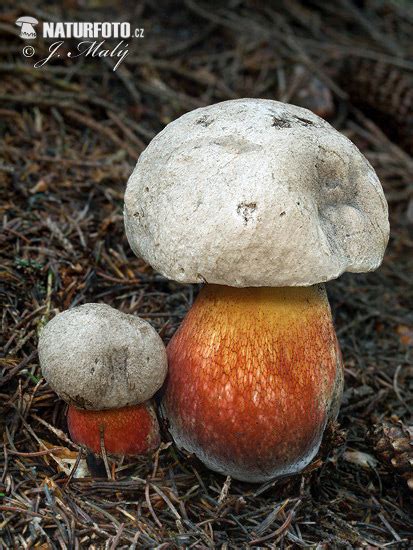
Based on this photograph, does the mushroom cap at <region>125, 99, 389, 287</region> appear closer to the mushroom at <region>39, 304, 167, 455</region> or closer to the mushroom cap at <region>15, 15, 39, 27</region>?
the mushroom at <region>39, 304, 167, 455</region>

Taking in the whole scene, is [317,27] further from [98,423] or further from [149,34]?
[98,423]

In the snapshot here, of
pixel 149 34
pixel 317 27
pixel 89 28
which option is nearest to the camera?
pixel 89 28

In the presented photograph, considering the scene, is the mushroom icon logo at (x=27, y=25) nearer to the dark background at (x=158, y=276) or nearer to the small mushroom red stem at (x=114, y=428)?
the dark background at (x=158, y=276)

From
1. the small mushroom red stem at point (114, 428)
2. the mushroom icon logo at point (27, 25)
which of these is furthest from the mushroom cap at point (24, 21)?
the small mushroom red stem at point (114, 428)

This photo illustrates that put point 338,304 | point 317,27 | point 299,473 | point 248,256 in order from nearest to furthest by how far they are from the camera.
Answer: point 248,256
point 299,473
point 338,304
point 317,27

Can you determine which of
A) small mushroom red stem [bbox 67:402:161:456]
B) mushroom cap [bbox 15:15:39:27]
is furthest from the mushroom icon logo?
small mushroom red stem [bbox 67:402:161:456]

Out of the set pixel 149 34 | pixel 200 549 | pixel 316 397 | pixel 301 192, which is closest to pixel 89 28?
pixel 149 34
